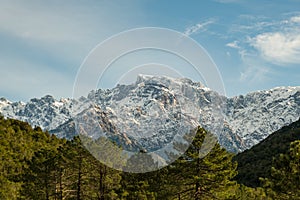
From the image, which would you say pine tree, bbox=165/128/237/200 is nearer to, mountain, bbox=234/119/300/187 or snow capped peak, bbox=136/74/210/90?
snow capped peak, bbox=136/74/210/90

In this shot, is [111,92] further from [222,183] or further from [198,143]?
[222,183]

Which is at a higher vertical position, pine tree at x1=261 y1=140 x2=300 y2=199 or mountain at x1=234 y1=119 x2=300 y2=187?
mountain at x1=234 y1=119 x2=300 y2=187

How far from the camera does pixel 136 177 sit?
4909 cm

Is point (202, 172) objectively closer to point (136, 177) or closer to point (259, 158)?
point (136, 177)

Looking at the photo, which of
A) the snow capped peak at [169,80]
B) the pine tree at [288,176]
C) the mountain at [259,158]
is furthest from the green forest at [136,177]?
the mountain at [259,158]

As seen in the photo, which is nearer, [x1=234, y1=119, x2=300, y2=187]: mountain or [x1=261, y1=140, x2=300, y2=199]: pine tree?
[x1=261, y1=140, x2=300, y2=199]: pine tree

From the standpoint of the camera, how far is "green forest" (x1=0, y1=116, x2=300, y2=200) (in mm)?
30016

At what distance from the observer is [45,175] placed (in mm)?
47406

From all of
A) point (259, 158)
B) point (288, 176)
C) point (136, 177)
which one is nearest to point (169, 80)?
point (288, 176)

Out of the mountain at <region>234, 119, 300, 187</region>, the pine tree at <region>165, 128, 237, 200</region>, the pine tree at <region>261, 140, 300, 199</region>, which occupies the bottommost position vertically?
the pine tree at <region>261, 140, 300, 199</region>

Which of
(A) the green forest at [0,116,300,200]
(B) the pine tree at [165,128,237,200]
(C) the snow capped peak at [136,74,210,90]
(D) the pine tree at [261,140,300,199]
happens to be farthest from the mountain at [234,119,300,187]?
(C) the snow capped peak at [136,74,210,90]

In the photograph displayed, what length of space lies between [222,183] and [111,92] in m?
16.7

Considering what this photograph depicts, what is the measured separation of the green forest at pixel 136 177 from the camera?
98.5 ft

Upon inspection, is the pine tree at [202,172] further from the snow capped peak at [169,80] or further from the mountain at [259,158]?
the mountain at [259,158]
